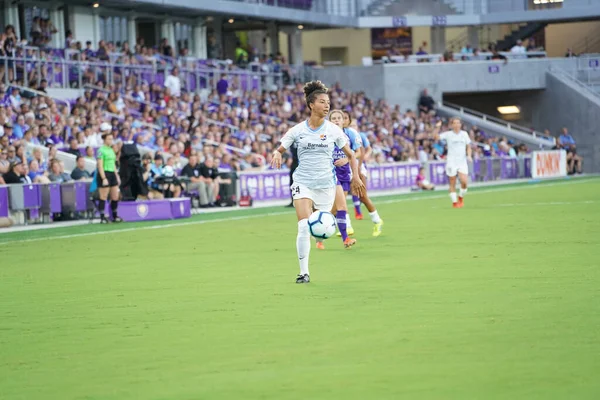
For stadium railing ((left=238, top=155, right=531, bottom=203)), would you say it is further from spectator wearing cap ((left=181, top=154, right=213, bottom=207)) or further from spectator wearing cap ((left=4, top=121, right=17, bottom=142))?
spectator wearing cap ((left=4, top=121, right=17, bottom=142))

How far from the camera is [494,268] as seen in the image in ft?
46.9

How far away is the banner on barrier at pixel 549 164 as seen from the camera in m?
51.8

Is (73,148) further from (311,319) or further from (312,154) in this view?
(311,319)

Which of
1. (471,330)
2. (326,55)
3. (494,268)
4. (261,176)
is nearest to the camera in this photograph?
(471,330)

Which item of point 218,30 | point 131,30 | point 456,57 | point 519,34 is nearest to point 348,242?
point 131,30

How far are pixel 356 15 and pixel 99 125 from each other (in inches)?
1293

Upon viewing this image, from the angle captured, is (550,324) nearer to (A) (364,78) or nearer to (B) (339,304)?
(B) (339,304)

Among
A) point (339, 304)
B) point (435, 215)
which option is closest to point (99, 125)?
point (435, 215)

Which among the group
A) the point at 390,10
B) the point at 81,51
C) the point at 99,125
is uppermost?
the point at 390,10

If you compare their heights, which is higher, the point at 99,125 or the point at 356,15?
the point at 356,15

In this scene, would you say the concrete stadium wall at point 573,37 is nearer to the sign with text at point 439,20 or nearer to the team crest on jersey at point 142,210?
the sign with text at point 439,20

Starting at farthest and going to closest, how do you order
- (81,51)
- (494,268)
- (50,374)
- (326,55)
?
(326,55)
(81,51)
(494,268)
(50,374)

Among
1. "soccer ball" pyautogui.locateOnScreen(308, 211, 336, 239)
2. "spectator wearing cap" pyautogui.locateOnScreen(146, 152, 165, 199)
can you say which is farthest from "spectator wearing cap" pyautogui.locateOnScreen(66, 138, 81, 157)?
"soccer ball" pyautogui.locateOnScreen(308, 211, 336, 239)

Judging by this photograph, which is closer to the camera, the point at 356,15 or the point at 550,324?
the point at 550,324
